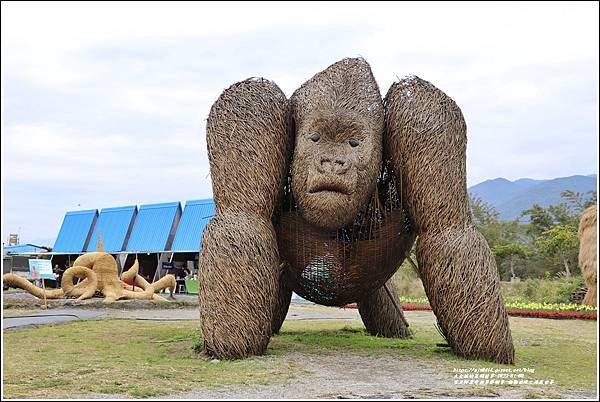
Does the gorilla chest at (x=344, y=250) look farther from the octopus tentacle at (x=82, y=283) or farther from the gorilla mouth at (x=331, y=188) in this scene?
the octopus tentacle at (x=82, y=283)

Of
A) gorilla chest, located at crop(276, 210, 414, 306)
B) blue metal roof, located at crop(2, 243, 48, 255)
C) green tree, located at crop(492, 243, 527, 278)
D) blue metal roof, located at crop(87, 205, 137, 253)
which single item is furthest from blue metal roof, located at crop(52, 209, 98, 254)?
gorilla chest, located at crop(276, 210, 414, 306)

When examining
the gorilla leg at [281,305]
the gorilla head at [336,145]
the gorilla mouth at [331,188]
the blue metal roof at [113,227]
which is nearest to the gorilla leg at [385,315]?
the gorilla leg at [281,305]

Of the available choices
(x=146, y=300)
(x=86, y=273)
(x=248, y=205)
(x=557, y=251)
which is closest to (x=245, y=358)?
(x=248, y=205)

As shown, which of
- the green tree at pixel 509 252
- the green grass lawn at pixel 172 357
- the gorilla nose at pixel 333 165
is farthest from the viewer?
the green tree at pixel 509 252

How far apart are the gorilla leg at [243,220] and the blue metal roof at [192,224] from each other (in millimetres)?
16691

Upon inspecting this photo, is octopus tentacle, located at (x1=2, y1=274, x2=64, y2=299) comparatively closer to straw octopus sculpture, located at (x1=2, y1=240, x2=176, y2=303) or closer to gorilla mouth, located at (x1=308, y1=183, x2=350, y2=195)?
straw octopus sculpture, located at (x1=2, y1=240, x2=176, y2=303)

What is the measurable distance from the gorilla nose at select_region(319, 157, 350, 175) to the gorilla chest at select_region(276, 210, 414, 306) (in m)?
0.78

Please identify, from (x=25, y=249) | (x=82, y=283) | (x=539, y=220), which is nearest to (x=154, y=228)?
(x=82, y=283)

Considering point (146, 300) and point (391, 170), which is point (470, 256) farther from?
point (146, 300)

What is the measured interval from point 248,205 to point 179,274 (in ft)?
64.8

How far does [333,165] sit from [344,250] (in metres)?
1.05

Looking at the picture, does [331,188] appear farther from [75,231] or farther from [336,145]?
[75,231]

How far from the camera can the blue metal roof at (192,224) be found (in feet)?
75.7

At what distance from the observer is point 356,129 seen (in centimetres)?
602
